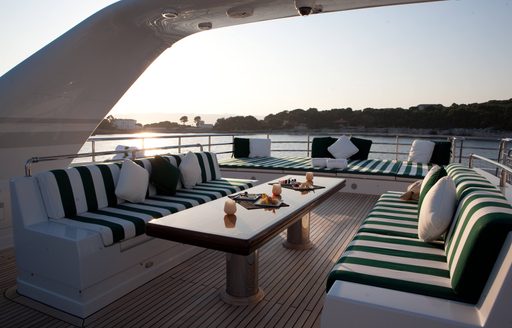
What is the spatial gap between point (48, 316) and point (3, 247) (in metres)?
1.61

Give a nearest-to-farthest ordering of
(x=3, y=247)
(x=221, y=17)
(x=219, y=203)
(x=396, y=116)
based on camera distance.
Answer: (x=219, y=203) → (x=3, y=247) → (x=221, y=17) → (x=396, y=116)

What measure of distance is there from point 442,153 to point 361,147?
130 centimetres

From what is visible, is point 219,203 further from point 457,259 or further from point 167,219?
point 457,259

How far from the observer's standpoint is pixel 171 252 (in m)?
2.73

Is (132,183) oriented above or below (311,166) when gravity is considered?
above

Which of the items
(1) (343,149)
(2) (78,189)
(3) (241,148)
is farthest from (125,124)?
(2) (78,189)

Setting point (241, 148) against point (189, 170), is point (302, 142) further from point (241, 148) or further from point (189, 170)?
point (189, 170)

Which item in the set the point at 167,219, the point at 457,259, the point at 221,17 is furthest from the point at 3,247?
the point at 457,259

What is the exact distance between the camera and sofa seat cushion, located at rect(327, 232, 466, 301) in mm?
1476

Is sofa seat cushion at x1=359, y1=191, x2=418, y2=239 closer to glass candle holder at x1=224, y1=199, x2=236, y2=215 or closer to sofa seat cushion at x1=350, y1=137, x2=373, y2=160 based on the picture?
glass candle holder at x1=224, y1=199, x2=236, y2=215

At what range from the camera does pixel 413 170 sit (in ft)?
16.4

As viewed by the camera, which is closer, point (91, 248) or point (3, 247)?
point (91, 248)

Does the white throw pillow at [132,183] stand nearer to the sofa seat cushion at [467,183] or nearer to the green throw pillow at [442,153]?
the sofa seat cushion at [467,183]

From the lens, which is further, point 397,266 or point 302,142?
point 302,142
